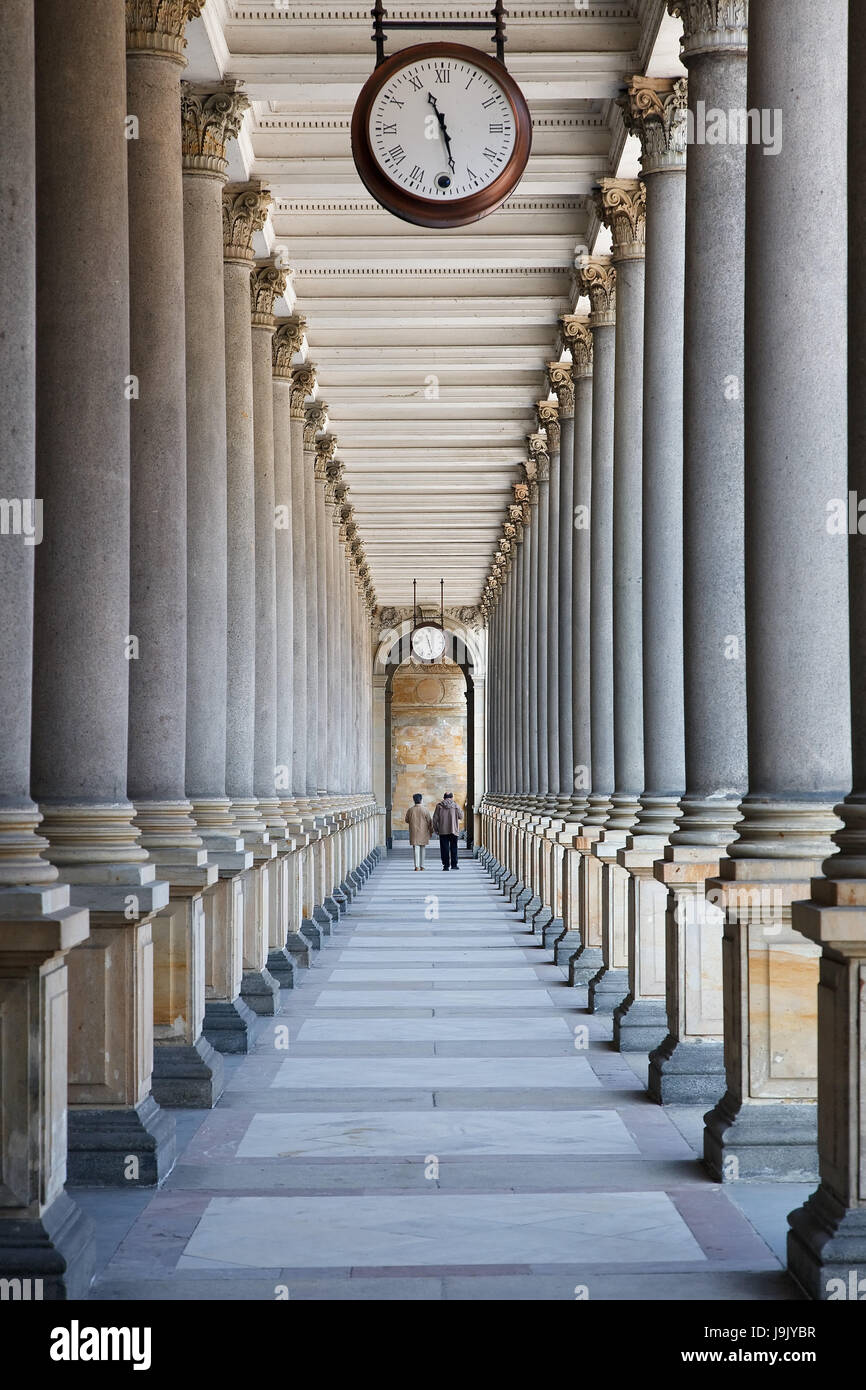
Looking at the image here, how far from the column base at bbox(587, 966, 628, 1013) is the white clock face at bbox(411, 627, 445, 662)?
25.4 meters

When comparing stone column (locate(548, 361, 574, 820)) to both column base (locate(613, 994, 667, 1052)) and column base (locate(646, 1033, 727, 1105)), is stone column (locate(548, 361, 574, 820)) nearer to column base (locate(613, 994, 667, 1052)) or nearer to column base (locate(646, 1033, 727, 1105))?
column base (locate(613, 994, 667, 1052))

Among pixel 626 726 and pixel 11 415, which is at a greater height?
pixel 11 415

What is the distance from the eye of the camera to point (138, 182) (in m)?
11.9

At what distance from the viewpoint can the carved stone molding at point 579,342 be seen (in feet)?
76.6

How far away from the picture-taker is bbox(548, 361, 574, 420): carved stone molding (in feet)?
85.6

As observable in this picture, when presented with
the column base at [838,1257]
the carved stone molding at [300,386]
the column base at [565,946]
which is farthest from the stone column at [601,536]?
the column base at [838,1257]

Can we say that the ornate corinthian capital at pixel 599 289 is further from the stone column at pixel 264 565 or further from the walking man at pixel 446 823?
the walking man at pixel 446 823

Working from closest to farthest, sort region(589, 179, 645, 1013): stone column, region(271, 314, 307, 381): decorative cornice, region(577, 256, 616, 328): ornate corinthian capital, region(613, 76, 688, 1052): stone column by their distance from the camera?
region(613, 76, 688, 1052): stone column
region(589, 179, 645, 1013): stone column
region(577, 256, 616, 328): ornate corinthian capital
region(271, 314, 307, 381): decorative cornice

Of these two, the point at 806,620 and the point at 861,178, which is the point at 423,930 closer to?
the point at 806,620

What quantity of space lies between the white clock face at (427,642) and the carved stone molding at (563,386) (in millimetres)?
15574

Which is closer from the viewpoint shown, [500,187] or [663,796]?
[500,187]

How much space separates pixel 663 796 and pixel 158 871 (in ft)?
15.9

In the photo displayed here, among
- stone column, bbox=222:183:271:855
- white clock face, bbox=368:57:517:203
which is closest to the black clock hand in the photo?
white clock face, bbox=368:57:517:203

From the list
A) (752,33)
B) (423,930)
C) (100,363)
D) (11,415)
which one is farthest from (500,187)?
(423,930)
